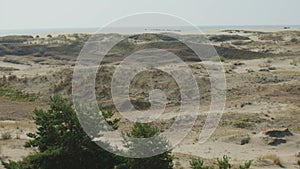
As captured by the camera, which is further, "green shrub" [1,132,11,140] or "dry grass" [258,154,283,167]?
"green shrub" [1,132,11,140]

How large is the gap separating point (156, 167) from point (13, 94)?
25.3 metres

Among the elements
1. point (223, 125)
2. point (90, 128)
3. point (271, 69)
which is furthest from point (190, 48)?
point (90, 128)

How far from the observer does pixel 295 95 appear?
29109 mm

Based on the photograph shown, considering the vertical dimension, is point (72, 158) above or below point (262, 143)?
above

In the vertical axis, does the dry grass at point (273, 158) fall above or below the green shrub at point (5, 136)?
below

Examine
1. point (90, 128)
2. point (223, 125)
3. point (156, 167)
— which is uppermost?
point (90, 128)

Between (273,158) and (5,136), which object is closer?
(273,158)

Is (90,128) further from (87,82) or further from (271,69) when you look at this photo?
(271,69)

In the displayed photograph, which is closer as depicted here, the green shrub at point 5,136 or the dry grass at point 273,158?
the dry grass at point 273,158

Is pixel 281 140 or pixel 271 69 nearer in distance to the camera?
pixel 281 140

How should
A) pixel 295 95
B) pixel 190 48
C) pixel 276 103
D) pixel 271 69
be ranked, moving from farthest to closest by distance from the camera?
pixel 190 48, pixel 271 69, pixel 295 95, pixel 276 103

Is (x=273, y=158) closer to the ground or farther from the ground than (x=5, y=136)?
closer to the ground

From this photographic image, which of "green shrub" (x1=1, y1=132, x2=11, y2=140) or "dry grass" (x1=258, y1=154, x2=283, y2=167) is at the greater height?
"green shrub" (x1=1, y1=132, x2=11, y2=140)

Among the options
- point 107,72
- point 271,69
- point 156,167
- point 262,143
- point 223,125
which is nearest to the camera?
point 156,167
